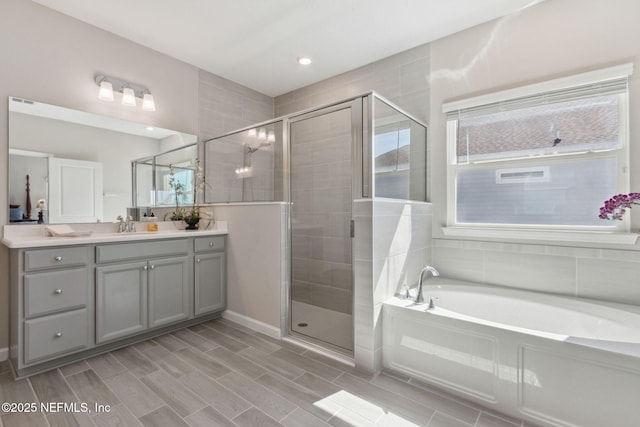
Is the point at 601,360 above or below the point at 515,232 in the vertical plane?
below

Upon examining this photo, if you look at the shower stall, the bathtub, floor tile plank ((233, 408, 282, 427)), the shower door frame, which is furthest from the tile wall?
floor tile plank ((233, 408, 282, 427))

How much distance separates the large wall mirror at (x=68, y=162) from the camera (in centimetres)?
229

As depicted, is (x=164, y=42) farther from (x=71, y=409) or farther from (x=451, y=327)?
(x=451, y=327)

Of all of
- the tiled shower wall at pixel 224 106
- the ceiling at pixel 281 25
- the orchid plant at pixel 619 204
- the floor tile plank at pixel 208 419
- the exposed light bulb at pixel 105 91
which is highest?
the ceiling at pixel 281 25

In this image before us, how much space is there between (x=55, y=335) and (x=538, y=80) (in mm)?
3847

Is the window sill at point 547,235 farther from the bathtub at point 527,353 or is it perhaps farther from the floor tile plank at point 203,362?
the floor tile plank at point 203,362

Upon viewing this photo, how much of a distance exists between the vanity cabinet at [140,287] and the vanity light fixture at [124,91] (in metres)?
1.32

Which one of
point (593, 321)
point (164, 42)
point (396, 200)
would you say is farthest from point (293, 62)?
point (593, 321)

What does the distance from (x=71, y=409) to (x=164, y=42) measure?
2.91 metres

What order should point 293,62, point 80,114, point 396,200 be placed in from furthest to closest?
point 293,62 < point 80,114 < point 396,200

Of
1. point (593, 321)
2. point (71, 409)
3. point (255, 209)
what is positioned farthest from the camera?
point (255, 209)

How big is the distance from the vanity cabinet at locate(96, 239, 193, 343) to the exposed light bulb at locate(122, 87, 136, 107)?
1.31m

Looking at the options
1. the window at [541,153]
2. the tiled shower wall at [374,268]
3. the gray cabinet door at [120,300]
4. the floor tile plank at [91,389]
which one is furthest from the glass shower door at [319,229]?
the floor tile plank at [91,389]

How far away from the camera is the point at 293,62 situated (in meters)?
3.28
